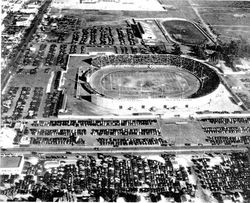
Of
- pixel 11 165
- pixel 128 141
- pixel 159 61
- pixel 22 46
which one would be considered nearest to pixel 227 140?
pixel 128 141

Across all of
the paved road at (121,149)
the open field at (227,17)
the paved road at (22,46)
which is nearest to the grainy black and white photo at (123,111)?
the paved road at (121,149)

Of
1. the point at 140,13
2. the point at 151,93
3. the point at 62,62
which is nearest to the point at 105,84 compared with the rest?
the point at 151,93

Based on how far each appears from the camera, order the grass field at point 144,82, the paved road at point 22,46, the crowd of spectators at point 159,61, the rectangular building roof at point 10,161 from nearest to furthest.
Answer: the rectangular building roof at point 10,161 < the grass field at point 144,82 < the paved road at point 22,46 < the crowd of spectators at point 159,61

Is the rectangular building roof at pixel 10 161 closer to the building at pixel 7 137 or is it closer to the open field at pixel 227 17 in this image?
the building at pixel 7 137

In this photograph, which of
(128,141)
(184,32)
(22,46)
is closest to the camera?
(128,141)

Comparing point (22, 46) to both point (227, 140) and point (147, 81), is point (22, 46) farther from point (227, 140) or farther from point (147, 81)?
point (227, 140)

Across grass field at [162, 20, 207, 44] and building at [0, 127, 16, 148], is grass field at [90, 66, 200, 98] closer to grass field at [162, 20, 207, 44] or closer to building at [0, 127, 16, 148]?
building at [0, 127, 16, 148]
